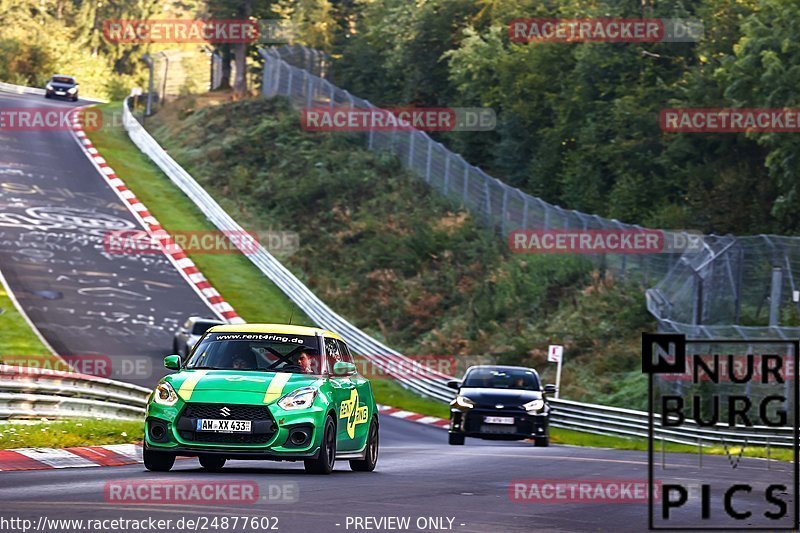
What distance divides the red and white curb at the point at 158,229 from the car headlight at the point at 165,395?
23605 millimetres

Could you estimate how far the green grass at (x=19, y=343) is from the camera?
3112cm

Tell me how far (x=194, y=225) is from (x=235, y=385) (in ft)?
121

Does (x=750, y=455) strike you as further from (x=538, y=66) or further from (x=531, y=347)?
(x=538, y=66)

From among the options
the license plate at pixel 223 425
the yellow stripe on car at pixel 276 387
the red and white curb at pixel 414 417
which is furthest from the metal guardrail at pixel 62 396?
the red and white curb at pixel 414 417

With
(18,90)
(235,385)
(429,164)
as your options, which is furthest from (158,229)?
(18,90)

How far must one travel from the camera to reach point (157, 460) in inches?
552

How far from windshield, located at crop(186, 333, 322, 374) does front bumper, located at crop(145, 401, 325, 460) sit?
3.30 ft

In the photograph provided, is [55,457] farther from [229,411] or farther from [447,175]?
[447,175]

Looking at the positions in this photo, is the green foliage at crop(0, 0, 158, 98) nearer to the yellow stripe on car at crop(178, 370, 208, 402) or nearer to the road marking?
the road marking

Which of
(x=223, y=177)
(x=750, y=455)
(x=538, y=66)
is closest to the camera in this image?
(x=750, y=455)

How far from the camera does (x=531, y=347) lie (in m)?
38.7

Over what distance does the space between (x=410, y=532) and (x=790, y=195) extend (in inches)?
1188

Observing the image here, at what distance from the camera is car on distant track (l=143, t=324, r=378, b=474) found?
13578 millimetres

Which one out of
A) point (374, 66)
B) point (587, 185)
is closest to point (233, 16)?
point (374, 66)
